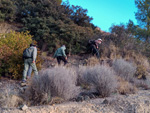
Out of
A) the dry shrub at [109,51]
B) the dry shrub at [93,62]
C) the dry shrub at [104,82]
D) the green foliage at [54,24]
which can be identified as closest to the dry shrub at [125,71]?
the dry shrub at [93,62]

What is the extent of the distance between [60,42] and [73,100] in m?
10.2

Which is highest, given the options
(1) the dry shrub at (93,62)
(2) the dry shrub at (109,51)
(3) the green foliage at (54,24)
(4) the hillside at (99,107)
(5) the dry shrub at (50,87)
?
(3) the green foliage at (54,24)

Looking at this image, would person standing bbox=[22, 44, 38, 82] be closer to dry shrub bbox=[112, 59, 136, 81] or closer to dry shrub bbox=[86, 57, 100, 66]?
dry shrub bbox=[86, 57, 100, 66]

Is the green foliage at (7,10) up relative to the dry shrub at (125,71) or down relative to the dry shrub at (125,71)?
up

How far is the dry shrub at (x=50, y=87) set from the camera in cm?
455

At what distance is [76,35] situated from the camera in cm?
1533

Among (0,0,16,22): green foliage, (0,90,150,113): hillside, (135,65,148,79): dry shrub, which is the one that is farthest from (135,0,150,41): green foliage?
(0,90,150,113): hillside

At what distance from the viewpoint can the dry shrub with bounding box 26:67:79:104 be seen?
4.55 metres

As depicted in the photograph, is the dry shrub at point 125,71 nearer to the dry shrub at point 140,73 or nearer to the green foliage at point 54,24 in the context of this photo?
the dry shrub at point 140,73

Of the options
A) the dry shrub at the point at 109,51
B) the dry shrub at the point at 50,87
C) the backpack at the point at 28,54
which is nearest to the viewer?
the dry shrub at the point at 50,87

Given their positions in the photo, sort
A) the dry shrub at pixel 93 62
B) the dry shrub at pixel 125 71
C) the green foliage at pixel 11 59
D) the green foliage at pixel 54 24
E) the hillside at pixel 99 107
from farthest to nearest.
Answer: the green foliage at pixel 54 24
the dry shrub at pixel 93 62
the dry shrub at pixel 125 71
the green foliage at pixel 11 59
the hillside at pixel 99 107

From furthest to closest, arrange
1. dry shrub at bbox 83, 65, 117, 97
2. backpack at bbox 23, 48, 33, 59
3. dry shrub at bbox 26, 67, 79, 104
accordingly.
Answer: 1. backpack at bbox 23, 48, 33, 59
2. dry shrub at bbox 83, 65, 117, 97
3. dry shrub at bbox 26, 67, 79, 104

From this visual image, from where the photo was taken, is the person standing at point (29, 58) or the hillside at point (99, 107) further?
the person standing at point (29, 58)

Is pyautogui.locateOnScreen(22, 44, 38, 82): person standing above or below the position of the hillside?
above
